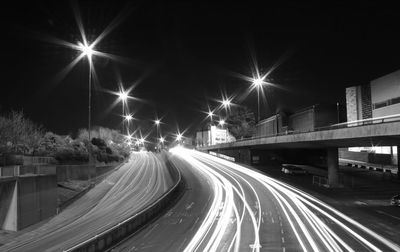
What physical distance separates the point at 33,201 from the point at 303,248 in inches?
1022

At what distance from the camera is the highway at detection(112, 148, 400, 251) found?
72.8ft

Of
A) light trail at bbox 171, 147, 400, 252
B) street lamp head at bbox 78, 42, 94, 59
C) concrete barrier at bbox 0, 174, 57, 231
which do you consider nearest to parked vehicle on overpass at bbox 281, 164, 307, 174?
light trail at bbox 171, 147, 400, 252

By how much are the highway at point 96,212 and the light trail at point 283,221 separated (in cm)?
824

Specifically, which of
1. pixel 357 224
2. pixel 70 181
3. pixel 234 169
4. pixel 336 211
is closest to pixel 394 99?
pixel 234 169

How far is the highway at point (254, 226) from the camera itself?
72.8ft

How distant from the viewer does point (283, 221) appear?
29609 millimetres

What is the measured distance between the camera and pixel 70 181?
2077 inches

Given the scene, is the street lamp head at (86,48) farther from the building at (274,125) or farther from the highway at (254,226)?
the building at (274,125)

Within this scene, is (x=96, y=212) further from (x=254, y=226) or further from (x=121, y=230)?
(x=254, y=226)

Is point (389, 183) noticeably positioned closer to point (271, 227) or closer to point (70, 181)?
point (271, 227)

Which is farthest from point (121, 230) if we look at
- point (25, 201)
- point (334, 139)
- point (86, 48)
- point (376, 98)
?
point (376, 98)

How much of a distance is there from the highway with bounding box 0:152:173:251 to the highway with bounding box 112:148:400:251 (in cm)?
490

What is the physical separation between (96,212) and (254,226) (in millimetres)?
18112

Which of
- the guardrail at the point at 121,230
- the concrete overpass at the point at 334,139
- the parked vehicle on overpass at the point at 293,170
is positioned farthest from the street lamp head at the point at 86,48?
the parked vehicle on overpass at the point at 293,170
